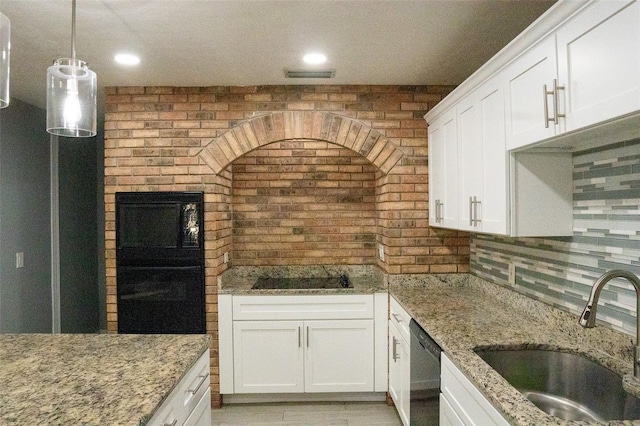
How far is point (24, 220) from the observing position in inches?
133

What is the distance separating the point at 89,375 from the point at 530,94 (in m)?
1.97

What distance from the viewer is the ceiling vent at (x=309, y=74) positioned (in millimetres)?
2675

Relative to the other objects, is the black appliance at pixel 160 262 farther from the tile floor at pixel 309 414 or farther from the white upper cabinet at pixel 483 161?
the white upper cabinet at pixel 483 161

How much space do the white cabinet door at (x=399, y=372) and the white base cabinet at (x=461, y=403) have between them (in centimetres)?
61

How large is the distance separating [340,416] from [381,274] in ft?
3.54

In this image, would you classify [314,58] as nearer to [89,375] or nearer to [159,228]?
[159,228]

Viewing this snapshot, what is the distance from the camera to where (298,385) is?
288 cm

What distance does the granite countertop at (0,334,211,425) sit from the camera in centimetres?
109

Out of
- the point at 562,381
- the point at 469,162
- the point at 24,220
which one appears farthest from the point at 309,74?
the point at 24,220

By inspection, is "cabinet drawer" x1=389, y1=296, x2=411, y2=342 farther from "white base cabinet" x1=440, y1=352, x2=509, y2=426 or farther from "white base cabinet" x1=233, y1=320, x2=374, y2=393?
"white base cabinet" x1=440, y1=352, x2=509, y2=426

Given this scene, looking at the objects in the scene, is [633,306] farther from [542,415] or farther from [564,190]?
[542,415]

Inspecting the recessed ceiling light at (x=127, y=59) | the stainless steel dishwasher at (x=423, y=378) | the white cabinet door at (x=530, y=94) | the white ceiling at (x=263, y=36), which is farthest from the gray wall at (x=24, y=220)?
the white cabinet door at (x=530, y=94)

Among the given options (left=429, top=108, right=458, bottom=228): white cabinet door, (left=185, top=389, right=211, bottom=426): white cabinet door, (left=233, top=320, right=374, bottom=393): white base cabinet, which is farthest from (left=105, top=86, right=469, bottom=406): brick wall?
(left=185, top=389, right=211, bottom=426): white cabinet door

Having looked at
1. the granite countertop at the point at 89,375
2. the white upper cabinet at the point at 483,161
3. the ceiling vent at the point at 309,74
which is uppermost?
the ceiling vent at the point at 309,74
